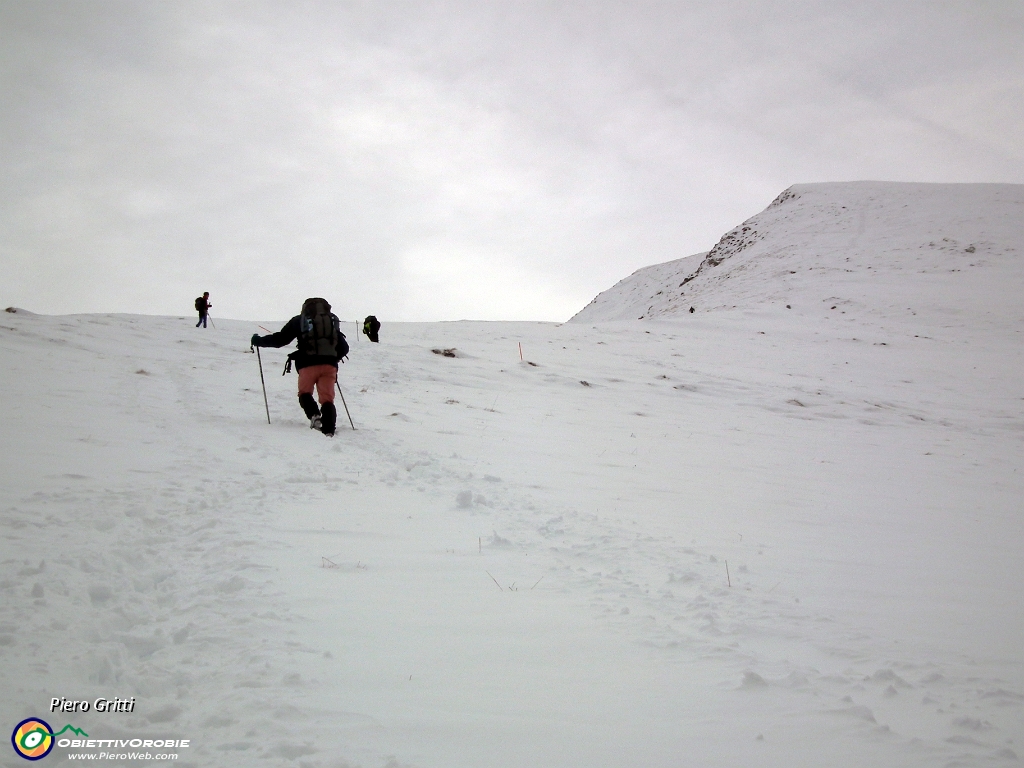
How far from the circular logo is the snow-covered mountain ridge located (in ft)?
107

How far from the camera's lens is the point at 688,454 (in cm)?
838

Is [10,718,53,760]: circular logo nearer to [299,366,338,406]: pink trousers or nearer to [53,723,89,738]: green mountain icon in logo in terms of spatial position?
[53,723,89,738]: green mountain icon in logo

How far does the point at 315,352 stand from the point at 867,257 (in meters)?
40.5

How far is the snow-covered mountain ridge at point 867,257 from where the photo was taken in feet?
100

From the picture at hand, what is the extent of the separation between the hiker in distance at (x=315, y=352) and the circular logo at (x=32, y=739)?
19.5 ft

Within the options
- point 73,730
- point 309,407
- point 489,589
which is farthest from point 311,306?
point 73,730

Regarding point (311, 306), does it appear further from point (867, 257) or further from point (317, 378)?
point (867, 257)

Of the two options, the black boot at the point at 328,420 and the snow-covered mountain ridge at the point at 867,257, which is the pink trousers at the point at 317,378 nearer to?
the black boot at the point at 328,420

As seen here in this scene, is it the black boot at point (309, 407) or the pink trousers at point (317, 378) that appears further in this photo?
the pink trousers at point (317, 378)

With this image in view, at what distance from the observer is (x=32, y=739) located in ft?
6.28

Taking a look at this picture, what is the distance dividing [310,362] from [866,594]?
22.6ft

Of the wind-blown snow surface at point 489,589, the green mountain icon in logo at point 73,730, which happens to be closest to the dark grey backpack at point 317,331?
the wind-blown snow surface at point 489,589

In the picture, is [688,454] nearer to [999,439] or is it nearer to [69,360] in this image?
[999,439]

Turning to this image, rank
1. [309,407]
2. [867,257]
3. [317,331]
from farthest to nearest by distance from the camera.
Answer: [867,257]
[317,331]
[309,407]
